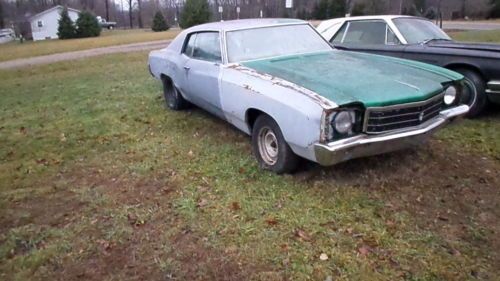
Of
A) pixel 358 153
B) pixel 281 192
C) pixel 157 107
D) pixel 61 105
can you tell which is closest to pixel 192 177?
pixel 281 192

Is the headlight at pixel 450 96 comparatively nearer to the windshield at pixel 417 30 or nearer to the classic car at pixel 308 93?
the classic car at pixel 308 93

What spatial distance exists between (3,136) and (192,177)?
11.7 ft

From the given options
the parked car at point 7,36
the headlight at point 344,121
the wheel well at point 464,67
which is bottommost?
the headlight at point 344,121

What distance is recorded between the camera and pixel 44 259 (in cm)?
299

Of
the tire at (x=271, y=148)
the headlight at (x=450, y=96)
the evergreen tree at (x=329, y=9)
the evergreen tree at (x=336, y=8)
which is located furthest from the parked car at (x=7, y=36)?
the headlight at (x=450, y=96)

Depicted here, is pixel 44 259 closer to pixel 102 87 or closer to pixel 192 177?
pixel 192 177

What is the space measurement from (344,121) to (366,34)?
3.94 meters

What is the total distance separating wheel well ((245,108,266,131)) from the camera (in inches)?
163

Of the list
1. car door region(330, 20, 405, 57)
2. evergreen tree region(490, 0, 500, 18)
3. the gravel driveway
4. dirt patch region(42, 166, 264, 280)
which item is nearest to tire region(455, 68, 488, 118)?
car door region(330, 20, 405, 57)

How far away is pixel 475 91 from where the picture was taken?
210 inches

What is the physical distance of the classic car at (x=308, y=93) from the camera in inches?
130

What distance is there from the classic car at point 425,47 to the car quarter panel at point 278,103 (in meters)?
2.94

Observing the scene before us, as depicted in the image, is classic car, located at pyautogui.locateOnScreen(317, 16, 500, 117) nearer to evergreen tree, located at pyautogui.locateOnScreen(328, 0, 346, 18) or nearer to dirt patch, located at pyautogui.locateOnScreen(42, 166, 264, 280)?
dirt patch, located at pyautogui.locateOnScreen(42, 166, 264, 280)

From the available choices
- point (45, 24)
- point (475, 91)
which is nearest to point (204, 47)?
point (475, 91)
